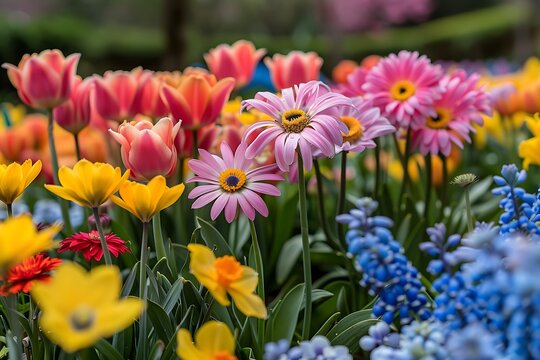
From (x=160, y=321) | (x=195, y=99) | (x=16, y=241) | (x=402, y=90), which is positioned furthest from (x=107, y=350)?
(x=402, y=90)

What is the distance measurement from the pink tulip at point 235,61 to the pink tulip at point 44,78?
1.31ft

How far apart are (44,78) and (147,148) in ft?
1.58

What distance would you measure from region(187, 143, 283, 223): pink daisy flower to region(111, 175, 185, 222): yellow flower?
4.2 inches

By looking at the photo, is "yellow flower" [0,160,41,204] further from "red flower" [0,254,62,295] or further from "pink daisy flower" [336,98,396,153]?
"pink daisy flower" [336,98,396,153]

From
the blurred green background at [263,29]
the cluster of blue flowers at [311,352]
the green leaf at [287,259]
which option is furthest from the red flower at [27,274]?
the blurred green background at [263,29]

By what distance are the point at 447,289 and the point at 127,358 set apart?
47 centimetres

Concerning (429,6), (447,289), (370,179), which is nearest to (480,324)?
(447,289)

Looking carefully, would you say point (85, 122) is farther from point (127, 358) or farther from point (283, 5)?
point (283, 5)

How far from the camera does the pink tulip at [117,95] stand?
145cm

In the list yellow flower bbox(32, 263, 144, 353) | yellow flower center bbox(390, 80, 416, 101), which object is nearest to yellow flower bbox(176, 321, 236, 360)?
yellow flower bbox(32, 263, 144, 353)

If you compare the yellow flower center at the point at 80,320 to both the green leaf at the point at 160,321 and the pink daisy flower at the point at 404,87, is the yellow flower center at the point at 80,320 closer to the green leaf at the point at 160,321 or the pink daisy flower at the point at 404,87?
the green leaf at the point at 160,321

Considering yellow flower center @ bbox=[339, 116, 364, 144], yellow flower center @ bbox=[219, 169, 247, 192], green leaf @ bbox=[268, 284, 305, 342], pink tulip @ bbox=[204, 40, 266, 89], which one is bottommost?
green leaf @ bbox=[268, 284, 305, 342]

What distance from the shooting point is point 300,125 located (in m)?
0.95

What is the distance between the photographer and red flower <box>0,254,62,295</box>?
771 millimetres
